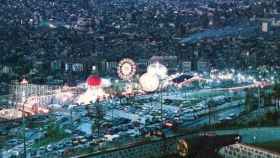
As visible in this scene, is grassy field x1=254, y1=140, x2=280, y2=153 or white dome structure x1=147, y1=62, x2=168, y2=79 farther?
white dome structure x1=147, y1=62, x2=168, y2=79

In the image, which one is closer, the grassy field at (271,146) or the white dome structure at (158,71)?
the grassy field at (271,146)

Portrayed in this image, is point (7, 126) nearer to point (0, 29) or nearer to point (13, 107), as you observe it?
point (13, 107)

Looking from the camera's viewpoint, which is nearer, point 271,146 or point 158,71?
point 271,146

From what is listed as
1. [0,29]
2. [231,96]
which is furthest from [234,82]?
[0,29]

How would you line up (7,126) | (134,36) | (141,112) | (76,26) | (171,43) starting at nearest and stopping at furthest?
(7,126) < (141,112) < (171,43) < (134,36) < (76,26)

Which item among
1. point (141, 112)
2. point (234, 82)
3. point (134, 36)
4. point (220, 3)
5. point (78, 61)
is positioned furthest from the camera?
point (220, 3)

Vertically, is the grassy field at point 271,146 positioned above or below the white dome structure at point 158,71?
below

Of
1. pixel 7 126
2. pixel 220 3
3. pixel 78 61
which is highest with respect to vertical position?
pixel 220 3

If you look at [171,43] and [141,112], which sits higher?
[171,43]

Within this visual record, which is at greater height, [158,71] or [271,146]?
[158,71]

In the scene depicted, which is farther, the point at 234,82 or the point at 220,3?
the point at 220,3

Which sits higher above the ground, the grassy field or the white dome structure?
the white dome structure
